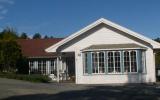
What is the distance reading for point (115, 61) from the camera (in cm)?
3338

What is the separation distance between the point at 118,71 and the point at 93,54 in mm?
2270

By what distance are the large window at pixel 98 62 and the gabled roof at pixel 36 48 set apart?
7.18m

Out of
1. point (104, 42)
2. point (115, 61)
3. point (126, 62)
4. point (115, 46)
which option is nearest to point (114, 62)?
point (115, 61)

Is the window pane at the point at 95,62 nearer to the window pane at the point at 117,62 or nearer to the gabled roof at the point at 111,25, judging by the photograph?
the window pane at the point at 117,62

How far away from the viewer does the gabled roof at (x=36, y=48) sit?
41.2 meters

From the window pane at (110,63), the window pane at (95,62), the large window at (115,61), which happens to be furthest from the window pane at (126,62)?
the window pane at (95,62)

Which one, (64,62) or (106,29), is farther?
(64,62)

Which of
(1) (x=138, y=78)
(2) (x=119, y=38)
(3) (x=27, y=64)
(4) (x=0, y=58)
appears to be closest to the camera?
(1) (x=138, y=78)

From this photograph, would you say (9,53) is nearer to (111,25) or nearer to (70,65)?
(70,65)

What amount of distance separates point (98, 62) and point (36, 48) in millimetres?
11694

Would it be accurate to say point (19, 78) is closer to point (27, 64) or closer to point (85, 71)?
point (85, 71)

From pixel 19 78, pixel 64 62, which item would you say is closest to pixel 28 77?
pixel 19 78

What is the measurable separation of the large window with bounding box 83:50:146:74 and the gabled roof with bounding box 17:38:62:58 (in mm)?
7168

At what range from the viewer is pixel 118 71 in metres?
33.6
